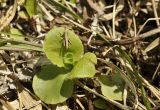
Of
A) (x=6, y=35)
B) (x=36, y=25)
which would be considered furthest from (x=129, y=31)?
(x=6, y=35)

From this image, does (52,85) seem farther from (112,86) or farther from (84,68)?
(112,86)

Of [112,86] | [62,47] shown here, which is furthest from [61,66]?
[112,86]

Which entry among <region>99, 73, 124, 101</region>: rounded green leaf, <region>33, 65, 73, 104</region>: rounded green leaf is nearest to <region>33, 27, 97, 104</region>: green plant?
<region>33, 65, 73, 104</region>: rounded green leaf

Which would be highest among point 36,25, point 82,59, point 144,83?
point 36,25

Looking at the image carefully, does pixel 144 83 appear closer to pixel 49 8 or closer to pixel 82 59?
pixel 82 59

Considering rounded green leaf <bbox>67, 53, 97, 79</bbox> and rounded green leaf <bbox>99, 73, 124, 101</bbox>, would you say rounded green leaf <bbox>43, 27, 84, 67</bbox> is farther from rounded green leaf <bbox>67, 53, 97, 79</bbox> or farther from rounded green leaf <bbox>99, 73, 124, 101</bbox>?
rounded green leaf <bbox>99, 73, 124, 101</bbox>

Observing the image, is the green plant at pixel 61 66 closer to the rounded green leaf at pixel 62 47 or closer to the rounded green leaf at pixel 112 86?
the rounded green leaf at pixel 62 47

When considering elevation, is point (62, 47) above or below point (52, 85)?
above

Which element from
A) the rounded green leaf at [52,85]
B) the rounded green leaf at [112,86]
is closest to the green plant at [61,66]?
the rounded green leaf at [52,85]
